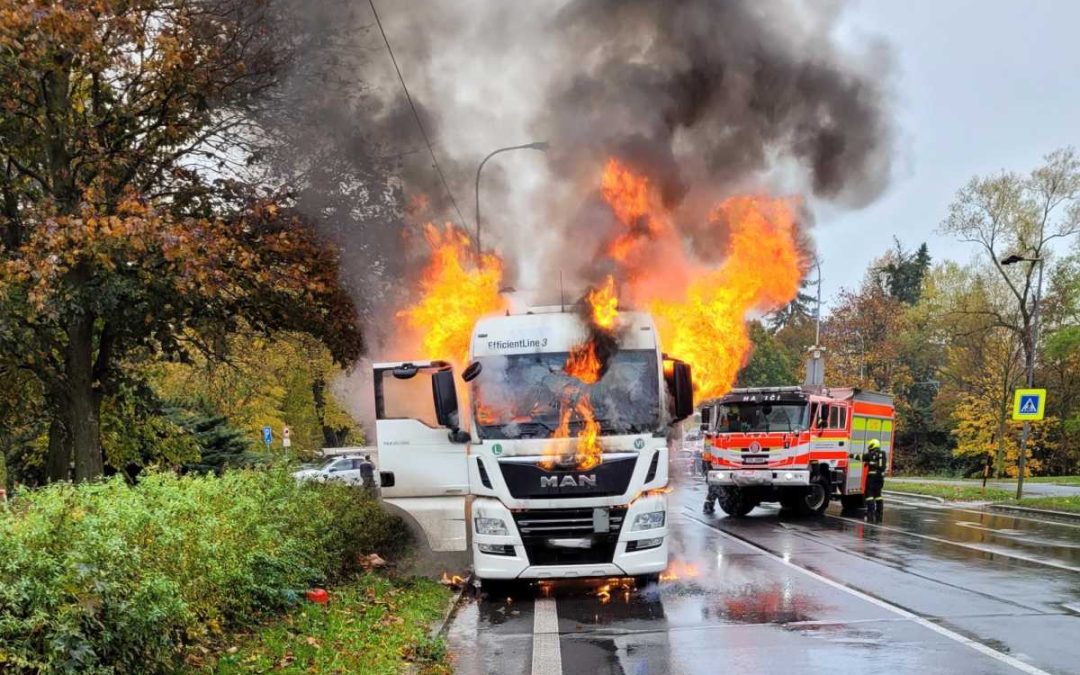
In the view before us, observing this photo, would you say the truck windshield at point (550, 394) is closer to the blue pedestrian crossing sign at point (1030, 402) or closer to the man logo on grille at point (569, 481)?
the man logo on grille at point (569, 481)

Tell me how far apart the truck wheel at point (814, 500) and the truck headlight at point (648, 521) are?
11.0 meters

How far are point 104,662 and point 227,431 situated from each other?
19.0m

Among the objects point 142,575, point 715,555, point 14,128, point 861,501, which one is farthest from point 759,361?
point 142,575

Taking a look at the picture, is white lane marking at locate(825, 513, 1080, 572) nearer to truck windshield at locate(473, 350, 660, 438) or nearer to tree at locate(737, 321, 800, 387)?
truck windshield at locate(473, 350, 660, 438)

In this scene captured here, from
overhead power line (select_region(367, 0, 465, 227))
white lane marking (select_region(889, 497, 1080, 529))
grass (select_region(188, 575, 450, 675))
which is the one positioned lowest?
white lane marking (select_region(889, 497, 1080, 529))

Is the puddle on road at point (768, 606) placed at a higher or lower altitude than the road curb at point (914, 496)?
higher

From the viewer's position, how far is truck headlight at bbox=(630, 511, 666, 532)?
28.8 feet

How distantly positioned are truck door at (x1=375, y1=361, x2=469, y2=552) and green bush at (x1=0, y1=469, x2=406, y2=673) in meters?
1.90

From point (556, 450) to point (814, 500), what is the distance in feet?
40.8

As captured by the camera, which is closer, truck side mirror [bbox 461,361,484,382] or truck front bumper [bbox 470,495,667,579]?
truck front bumper [bbox 470,495,667,579]

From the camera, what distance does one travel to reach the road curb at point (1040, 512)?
2005 centimetres

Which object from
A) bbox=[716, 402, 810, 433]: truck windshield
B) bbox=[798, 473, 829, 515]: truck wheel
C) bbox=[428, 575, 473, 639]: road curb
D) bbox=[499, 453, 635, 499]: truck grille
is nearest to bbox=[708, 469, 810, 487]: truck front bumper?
bbox=[716, 402, 810, 433]: truck windshield

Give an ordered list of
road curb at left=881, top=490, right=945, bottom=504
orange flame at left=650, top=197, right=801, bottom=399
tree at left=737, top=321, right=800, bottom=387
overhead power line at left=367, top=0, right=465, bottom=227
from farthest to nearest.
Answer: tree at left=737, top=321, right=800, bottom=387 < road curb at left=881, top=490, right=945, bottom=504 < orange flame at left=650, top=197, right=801, bottom=399 < overhead power line at left=367, top=0, right=465, bottom=227

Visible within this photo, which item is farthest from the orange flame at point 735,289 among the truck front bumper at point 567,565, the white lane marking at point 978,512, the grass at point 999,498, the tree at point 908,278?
the tree at point 908,278
